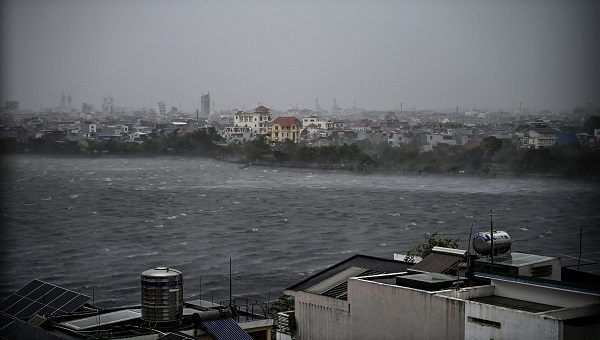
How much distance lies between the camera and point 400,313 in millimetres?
2918

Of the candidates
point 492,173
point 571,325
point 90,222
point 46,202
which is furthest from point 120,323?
point 492,173

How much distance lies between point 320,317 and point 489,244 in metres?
0.67

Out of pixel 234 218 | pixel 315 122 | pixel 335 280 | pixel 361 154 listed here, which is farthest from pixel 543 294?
pixel 315 122

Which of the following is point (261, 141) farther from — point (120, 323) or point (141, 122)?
point (120, 323)

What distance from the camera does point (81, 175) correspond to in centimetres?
1827

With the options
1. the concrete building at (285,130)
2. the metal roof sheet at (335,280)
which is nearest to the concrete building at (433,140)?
the concrete building at (285,130)

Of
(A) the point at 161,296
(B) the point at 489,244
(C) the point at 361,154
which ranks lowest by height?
(C) the point at 361,154

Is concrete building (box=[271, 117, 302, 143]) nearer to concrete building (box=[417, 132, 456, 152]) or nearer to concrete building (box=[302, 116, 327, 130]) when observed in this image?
concrete building (box=[302, 116, 327, 130])

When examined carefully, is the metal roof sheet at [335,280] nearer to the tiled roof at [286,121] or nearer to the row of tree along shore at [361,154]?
the row of tree along shore at [361,154]

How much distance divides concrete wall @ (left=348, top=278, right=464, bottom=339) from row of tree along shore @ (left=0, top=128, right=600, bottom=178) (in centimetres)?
1227

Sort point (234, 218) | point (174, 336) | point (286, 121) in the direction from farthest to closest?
1. point (286, 121)
2. point (234, 218)
3. point (174, 336)

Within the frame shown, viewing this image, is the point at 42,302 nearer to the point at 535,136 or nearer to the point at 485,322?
the point at 485,322

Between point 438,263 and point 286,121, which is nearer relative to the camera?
point 438,263

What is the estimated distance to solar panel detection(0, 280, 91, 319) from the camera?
3.14 metres
